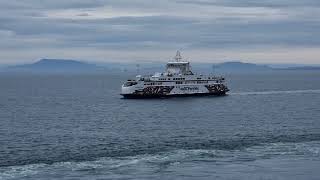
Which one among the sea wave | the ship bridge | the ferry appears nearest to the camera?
the sea wave

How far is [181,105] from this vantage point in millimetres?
141625

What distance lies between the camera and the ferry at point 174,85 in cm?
→ 16150

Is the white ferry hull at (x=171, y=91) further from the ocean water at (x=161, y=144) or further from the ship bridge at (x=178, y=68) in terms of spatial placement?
the ocean water at (x=161, y=144)

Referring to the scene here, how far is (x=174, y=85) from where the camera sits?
166 metres

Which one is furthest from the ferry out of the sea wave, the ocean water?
the sea wave

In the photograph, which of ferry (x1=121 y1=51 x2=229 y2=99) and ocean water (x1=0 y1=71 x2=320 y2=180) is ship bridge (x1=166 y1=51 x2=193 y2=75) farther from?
ocean water (x1=0 y1=71 x2=320 y2=180)

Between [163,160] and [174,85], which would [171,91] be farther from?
[163,160]

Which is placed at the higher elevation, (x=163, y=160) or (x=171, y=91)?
(x=171, y=91)

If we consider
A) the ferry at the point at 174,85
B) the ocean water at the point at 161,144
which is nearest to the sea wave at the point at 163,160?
the ocean water at the point at 161,144

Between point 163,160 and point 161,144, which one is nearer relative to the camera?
point 163,160

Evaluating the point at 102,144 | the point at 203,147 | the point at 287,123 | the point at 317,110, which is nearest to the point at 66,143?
the point at 102,144

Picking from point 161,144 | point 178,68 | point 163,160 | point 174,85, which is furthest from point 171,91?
point 163,160

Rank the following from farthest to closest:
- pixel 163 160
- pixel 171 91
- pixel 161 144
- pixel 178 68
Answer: pixel 178 68 → pixel 171 91 → pixel 161 144 → pixel 163 160

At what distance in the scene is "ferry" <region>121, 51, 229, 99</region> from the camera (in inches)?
6358
